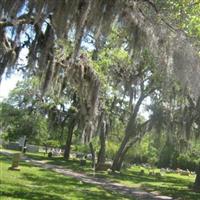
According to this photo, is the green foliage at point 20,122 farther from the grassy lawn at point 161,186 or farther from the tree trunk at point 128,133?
the grassy lawn at point 161,186

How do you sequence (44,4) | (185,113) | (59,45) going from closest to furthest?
(44,4)
(59,45)
(185,113)

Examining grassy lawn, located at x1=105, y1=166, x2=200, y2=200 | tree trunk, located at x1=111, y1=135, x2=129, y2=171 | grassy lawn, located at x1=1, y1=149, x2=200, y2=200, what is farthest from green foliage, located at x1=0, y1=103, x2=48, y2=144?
grassy lawn, located at x1=105, y1=166, x2=200, y2=200

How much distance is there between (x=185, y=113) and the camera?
2633 cm

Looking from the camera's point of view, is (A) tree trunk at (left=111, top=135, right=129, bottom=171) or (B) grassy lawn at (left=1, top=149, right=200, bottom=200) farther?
(A) tree trunk at (left=111, top=135, right=129, bottom=171)

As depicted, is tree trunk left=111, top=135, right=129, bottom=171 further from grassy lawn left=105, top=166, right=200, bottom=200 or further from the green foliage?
the green foliage

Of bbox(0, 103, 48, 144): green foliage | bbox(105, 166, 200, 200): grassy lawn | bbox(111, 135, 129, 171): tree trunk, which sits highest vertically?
bbox(0, 103, 48, 144): green foliage

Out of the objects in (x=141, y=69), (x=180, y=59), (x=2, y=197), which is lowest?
(x=2, y=197)

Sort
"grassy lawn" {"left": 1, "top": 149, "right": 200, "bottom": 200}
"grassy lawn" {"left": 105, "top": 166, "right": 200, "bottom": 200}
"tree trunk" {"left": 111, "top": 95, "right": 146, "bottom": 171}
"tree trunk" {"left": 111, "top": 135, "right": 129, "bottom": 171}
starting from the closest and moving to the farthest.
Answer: "grassy lawn" {"left": 105, "top": 166, "right": 200, "bottom": 200} → "grassy lawn" {"left": 1, "top": 149, "right": 200, "bottom": 200} → "tree trunk" {"left": 111, "top": 95, "right": 146, "bottom": 171} → "tree trunk" {"left": 111, "top": 135, "right": 129, "bottom": 171}

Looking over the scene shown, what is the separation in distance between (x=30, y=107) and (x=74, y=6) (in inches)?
1717

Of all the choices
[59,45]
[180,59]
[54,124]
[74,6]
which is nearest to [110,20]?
[74,6]

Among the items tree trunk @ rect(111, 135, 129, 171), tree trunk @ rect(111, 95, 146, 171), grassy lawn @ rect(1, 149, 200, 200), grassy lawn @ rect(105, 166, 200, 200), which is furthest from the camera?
tree trunk @ rect(111, 135, 129, 171)

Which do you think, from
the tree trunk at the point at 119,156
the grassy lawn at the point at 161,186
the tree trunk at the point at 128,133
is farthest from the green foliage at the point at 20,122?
the grassy lawn at the point at 161,186

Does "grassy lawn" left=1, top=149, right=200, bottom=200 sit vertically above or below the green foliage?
below

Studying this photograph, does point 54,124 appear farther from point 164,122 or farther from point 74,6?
point 74,6
